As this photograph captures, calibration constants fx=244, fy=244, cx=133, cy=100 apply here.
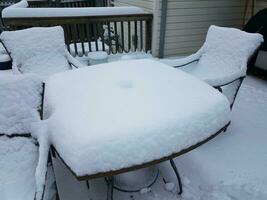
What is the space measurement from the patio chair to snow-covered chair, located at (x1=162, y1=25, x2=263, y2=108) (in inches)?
56.4

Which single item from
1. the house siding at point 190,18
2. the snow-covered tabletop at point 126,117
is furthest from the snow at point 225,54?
the house siding at point 190,18

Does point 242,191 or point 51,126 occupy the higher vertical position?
point 51,126

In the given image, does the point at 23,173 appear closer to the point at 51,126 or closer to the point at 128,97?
the point at 51,126

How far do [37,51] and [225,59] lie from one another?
6.76 ft

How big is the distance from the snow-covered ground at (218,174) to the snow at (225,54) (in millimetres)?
626

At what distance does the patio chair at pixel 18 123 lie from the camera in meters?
1.46

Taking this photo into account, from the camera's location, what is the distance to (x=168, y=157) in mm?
1232

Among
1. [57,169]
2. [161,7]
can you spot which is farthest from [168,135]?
[161,7]

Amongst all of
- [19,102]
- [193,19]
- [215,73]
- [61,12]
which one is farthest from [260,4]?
[19,102]

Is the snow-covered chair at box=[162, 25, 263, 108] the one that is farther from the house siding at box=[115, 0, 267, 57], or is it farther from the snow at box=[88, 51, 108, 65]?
the house siding at box=[115, 0, 267, 57]

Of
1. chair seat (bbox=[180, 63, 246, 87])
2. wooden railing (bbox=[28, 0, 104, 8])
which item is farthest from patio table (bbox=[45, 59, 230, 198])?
wooden railing (bbox=[28, 0, 104, 8])

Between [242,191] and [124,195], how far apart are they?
2.92 feet

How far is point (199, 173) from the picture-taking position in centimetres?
201

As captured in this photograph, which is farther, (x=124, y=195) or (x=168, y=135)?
(x=124, y=195)
